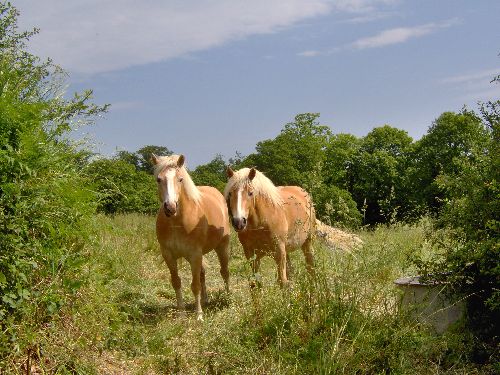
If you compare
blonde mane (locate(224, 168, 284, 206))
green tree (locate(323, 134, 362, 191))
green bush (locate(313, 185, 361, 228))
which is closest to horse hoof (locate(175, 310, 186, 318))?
blonde mane (locate(224, 168, 284, 206))

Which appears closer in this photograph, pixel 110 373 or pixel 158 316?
pixel 110 373

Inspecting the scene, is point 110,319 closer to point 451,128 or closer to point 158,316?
point 158,316

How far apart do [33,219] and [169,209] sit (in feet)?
6.78

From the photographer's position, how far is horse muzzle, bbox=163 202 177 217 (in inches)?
259

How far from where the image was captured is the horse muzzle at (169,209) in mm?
6566

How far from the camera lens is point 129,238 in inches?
419

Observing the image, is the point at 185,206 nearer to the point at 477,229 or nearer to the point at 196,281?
the point at 196,281

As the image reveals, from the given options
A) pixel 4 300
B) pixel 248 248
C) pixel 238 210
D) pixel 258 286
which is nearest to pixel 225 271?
pixel 248 248

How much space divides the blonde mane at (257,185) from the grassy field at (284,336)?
1769 millimetres

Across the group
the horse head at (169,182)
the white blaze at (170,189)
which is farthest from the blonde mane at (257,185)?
the white blaze at (170,189)

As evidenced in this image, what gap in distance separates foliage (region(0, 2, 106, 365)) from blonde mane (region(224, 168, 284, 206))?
7.43 ft

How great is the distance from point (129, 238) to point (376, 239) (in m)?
5.84

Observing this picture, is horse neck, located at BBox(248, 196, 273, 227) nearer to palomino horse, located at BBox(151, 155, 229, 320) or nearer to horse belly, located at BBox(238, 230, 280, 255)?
horse belly, located at BBox(238, 230, 280, 255)

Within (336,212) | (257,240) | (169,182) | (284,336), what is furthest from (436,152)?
(284,336)
